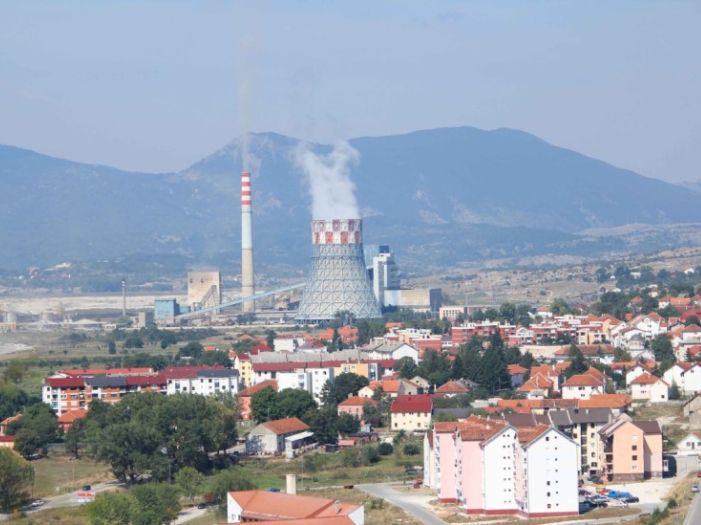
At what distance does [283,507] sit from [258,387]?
736 inches

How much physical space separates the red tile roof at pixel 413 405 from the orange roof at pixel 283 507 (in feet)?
39.8

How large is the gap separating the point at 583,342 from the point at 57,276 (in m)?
78.1

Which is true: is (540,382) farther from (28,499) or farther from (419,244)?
(419,244)

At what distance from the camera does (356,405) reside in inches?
1548

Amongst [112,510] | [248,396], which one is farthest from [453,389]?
[112,510]

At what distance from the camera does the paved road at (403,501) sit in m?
26.2

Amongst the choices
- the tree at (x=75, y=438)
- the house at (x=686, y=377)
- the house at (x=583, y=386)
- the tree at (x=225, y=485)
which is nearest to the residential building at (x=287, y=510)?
the tree at (x=225, y=485)

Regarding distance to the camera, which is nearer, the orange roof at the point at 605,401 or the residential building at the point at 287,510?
the residential building at the point at 287,510

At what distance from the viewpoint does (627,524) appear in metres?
24.8

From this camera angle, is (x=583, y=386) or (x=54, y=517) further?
(x=583, y=386)

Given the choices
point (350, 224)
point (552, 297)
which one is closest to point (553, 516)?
point (350, 224)

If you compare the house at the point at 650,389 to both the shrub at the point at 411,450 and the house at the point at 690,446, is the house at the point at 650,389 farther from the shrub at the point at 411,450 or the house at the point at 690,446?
the shrub at the point at 411,450

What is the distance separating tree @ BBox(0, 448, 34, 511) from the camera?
29.3 meters

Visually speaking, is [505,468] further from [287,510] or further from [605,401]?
[605,401]
